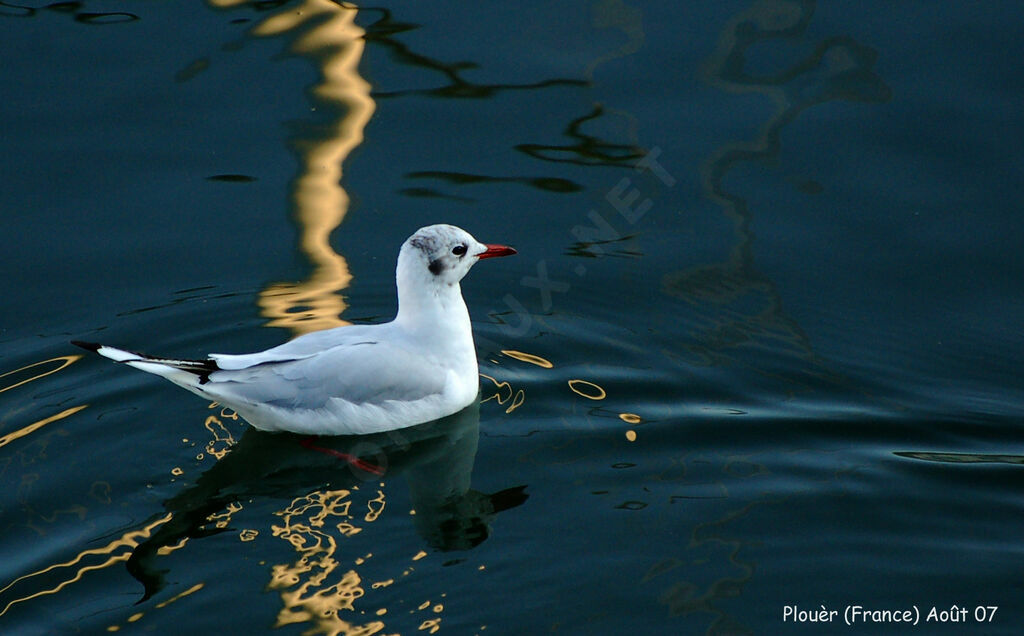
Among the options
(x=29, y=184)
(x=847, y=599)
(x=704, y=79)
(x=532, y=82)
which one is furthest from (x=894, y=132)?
(x=29, y=184)

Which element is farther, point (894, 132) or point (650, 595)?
point (894, 132)

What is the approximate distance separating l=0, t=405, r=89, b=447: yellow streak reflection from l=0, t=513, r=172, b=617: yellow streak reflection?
991 millimetres

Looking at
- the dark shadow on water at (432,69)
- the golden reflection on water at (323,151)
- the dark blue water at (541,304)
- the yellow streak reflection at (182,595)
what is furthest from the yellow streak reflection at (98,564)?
the dark shadow on water at (432,69)

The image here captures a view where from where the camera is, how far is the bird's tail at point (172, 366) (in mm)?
6410

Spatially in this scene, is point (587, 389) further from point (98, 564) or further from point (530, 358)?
point (98, 564)

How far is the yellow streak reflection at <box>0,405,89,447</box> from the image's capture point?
6617 mm

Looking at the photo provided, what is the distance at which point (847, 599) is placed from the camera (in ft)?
18.9

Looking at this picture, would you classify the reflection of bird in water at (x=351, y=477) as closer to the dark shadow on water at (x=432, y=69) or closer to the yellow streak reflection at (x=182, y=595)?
the yellow streak reflection at (x=182, y=595)

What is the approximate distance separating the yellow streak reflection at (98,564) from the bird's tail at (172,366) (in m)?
0.71

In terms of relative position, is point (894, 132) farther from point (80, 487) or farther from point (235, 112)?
point (80, 487)

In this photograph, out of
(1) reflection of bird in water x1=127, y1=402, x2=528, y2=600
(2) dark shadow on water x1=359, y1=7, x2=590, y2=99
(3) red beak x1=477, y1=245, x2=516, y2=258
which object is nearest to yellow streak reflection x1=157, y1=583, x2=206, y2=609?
(1) reflection of bird in water x1=127, y1=402, x2=528, y2=600

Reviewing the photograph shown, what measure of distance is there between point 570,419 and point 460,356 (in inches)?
27.1

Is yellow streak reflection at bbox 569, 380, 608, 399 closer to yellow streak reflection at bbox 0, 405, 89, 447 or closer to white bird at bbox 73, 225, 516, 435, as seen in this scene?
white bird at bbox 73, 225, 516, 435

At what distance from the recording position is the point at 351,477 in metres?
6.67
